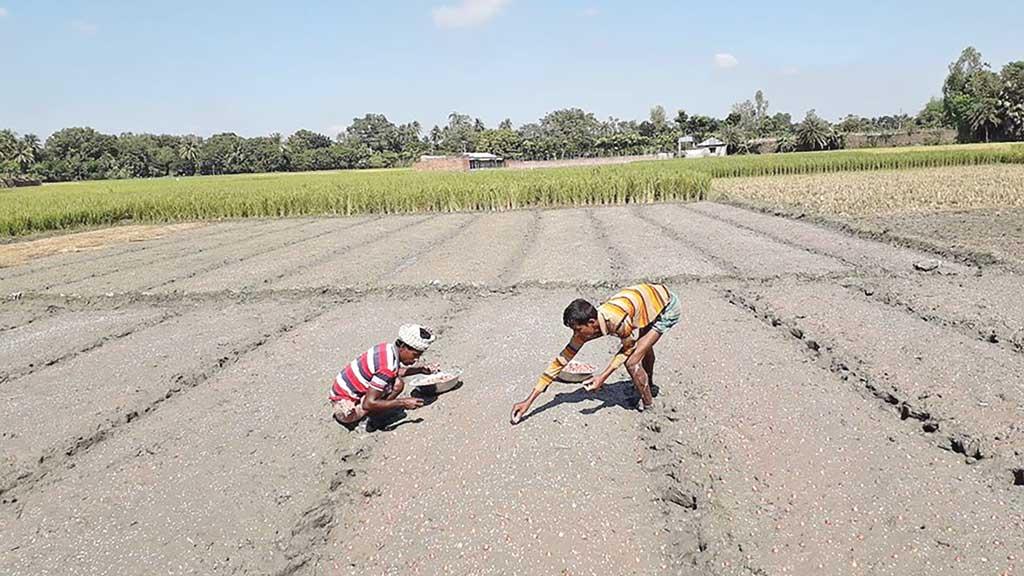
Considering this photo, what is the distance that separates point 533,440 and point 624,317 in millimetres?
876

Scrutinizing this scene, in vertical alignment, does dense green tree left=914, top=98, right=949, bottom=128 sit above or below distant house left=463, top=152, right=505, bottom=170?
above

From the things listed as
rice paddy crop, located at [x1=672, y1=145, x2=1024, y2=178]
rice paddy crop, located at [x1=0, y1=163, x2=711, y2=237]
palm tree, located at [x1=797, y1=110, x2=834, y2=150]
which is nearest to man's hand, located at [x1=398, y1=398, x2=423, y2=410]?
rice paddy crop, located at [x1=0, y1=163, x2=711, y2=237]

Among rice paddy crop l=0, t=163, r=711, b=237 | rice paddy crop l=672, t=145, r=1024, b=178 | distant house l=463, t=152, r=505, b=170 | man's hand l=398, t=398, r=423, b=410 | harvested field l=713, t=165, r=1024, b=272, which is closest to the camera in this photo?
man's hand l=398, t=398, r=423, b=410

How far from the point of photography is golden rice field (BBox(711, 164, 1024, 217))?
14.1 metres

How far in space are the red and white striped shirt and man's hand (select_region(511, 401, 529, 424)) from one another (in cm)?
72

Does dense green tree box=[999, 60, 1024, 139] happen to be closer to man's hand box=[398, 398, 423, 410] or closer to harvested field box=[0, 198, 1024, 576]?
harvested field box=[0, 198, 1024, 576]

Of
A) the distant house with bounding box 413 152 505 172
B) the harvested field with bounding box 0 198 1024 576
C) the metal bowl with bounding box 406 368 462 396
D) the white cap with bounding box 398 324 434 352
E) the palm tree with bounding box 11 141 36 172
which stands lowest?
the harvested field with bounding box 0 198 1024 576

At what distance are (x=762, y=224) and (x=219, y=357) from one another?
10.6 metres

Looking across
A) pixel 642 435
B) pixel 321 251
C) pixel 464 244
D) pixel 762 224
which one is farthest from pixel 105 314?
pixel 762 224

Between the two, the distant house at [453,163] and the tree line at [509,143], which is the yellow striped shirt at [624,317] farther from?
the tree line at [509,143]

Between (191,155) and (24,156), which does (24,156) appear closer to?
(24,156)

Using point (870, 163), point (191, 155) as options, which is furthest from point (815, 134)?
point (191, 155)

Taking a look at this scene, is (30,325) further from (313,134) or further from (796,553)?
(313,134)

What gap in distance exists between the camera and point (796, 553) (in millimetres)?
2420
